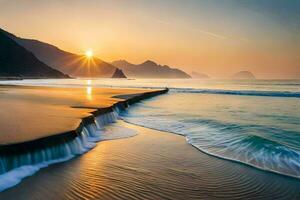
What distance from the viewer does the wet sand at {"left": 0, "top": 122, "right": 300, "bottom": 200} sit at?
6.58 meters

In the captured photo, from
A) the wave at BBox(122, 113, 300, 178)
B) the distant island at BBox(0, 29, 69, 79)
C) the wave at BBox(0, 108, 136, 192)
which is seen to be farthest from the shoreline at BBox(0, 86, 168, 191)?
the distant island at BBox(0, 29, 69, 79)

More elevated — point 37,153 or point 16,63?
point 16,63

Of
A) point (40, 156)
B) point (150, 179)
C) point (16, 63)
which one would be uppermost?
point (16, 63)

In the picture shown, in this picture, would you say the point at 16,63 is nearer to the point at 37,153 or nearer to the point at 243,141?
the point at 243,141

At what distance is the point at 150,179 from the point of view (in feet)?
24.7

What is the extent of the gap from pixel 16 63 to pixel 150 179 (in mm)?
168385

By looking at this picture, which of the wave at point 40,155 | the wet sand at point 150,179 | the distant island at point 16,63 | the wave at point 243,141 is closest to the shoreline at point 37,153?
the wave at point 40,155

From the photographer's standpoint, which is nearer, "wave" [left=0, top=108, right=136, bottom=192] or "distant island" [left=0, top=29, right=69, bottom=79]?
"wave" [left=0, top=108, right=136, bottom=192]

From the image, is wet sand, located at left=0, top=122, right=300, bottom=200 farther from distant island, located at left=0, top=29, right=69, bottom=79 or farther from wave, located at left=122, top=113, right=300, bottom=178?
distant island, located at left=0, top=29, right=69, bottom=79

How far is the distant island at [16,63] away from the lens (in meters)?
151

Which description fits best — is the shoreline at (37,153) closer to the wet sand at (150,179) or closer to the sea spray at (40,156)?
the sea spray at (40,156)

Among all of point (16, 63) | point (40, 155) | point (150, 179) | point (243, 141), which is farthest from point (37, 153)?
point (16, 63)

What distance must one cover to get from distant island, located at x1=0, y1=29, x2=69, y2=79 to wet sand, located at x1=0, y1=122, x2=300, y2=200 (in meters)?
143

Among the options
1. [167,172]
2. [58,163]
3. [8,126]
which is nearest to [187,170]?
[167,172]
